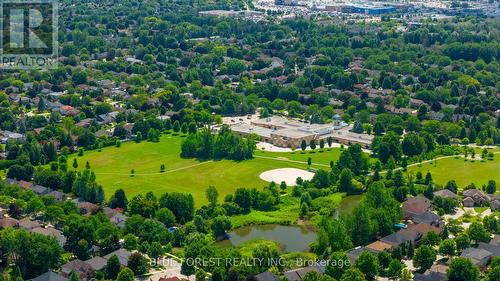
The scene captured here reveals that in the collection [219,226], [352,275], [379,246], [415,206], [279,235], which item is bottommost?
[279,235]

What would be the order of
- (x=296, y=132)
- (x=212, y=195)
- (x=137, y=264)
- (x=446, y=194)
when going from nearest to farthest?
(x=137, y=264), (x=212, y=195), (x=446, y=194), (x=296, y=132)

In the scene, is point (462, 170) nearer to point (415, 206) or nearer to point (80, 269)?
point (415, 206)

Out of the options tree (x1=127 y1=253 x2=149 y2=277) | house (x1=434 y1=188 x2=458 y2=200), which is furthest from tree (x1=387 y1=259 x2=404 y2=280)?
house (x1=434 y1=188 x2=458 y2=200)

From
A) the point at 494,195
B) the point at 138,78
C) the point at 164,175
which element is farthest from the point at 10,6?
the point at 494,195

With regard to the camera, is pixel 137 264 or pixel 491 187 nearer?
pixel 137 264

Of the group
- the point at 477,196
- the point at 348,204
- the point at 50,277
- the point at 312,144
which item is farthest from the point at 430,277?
the point at 312,144

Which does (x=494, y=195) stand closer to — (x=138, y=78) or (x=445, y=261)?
(x=445, y=261)


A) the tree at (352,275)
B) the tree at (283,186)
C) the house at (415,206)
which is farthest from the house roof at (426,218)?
the tree at (352,275)
